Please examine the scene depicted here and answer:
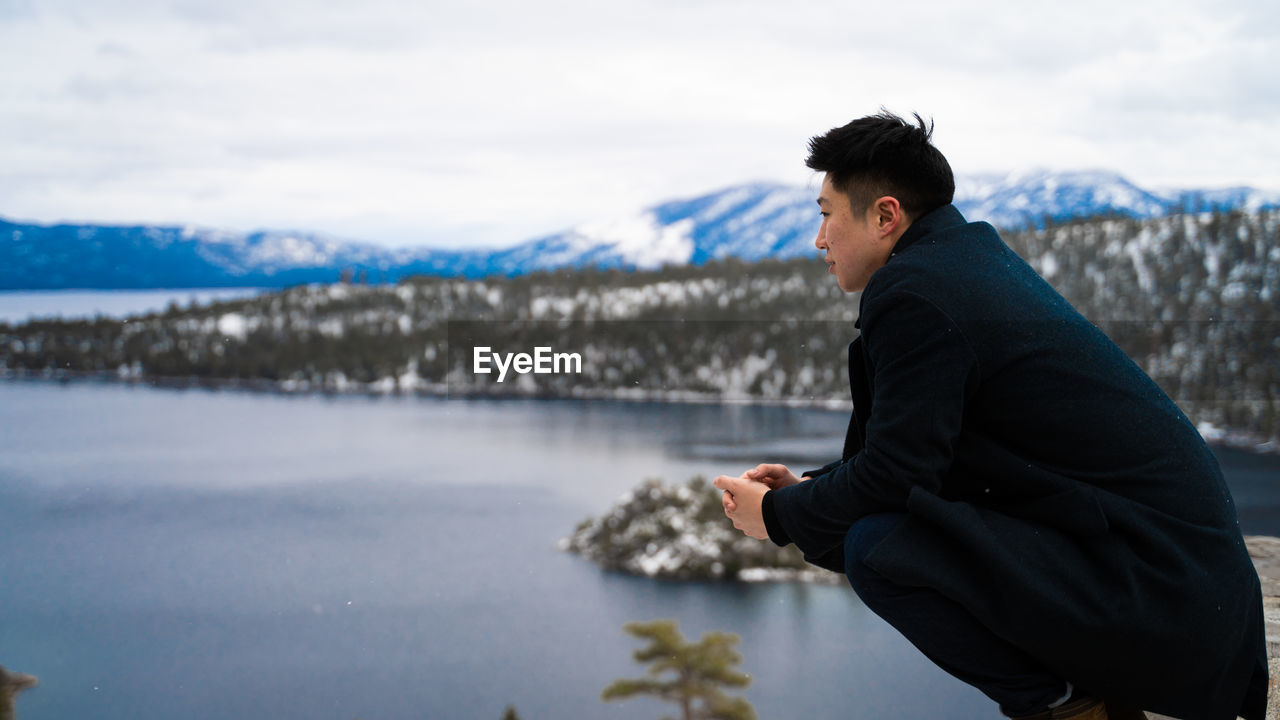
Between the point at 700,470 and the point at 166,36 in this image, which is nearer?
the point at 700,470

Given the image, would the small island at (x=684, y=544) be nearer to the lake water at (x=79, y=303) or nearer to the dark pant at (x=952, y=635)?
the dark pant at (x=952, y=635)

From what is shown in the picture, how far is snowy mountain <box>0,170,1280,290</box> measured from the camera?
24.6 meters

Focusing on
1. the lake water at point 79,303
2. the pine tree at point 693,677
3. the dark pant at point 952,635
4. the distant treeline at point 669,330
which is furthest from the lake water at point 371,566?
the dark pant at point 952,635

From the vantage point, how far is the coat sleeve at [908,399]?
850 millimetres

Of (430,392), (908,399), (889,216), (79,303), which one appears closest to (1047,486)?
(908,399)

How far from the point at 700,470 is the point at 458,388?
10.0m

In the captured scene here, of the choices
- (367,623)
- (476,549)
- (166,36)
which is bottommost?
(367,623)

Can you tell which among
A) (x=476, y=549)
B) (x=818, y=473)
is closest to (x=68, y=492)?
(x=476, y=549)

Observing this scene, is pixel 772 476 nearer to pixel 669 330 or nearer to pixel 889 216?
pixel 889 216

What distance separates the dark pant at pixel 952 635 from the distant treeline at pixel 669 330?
19004 mm

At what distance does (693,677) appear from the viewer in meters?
5.54

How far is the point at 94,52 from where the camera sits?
1870 cm

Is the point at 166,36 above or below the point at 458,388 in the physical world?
above

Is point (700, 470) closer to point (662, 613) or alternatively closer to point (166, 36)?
point (662, 613)
